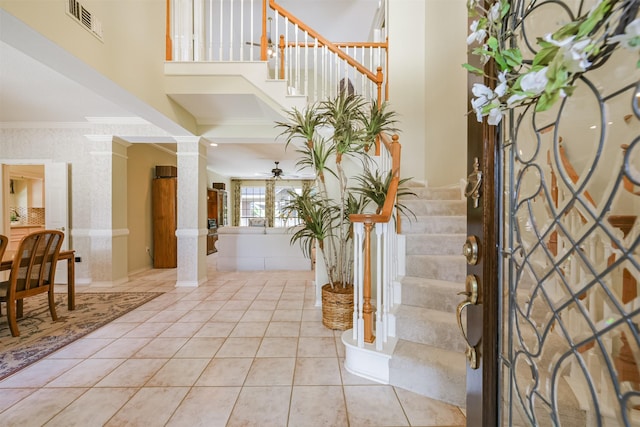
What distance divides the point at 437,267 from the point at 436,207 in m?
0.83

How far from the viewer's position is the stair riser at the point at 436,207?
269 cm

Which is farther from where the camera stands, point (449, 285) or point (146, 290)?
point (146, 290)

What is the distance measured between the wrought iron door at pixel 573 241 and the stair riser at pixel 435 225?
1805 millimetres

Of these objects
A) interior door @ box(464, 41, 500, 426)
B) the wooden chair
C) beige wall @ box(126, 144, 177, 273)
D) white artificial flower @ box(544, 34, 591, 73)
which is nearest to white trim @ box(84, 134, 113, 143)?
beige wall @ box(126, 144, 177, 273)

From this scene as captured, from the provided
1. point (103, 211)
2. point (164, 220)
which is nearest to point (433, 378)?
point (103, 211)

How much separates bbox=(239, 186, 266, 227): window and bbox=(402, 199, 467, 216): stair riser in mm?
8684

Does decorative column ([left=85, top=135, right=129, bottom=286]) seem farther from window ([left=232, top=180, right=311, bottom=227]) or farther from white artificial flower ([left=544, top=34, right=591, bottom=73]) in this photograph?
window ([left=232, top=180, right=311, bottom=227])

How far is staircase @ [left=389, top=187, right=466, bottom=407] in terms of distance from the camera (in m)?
1.56

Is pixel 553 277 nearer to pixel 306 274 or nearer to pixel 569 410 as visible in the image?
pixel 569 410

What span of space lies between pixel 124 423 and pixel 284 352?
102 centimetres

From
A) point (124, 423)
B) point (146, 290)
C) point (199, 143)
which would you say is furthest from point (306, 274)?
point (124, 423)

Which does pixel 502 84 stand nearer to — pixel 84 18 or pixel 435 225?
pixel 435 225

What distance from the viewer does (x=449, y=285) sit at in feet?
6.40

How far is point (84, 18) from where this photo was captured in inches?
73.8
